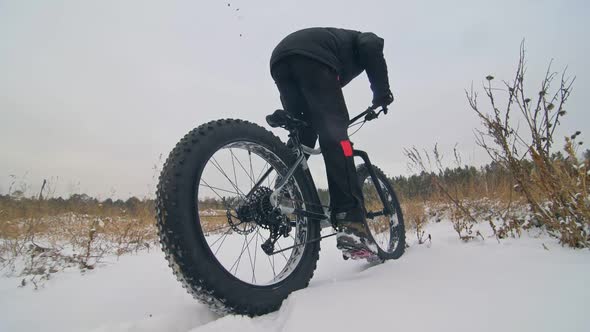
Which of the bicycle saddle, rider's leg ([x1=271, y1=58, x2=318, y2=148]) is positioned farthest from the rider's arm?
the bicycle saddle

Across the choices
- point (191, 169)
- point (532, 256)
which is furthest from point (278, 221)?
point (532, 256)

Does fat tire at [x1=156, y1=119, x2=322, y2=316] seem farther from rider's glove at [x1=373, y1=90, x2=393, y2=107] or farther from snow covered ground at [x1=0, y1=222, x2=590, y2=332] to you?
rider's glove at [x1=373, y1=90, x2=393, y2=107]

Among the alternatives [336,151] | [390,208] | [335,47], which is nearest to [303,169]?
[336,151]

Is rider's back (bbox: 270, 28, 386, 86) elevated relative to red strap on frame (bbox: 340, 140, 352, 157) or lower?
elevated

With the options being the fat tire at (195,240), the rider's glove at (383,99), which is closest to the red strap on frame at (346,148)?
the rider's glove at (383,99)

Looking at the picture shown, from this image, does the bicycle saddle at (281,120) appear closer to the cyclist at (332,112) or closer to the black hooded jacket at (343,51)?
the cyclist at (332,112)

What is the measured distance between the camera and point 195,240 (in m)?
1.17

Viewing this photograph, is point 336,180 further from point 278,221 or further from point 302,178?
point 278,221

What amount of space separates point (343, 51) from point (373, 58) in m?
0.22

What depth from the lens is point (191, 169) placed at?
1262 millimetres

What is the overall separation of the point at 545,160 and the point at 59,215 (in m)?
5.88

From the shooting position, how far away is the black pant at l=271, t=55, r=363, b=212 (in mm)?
1776

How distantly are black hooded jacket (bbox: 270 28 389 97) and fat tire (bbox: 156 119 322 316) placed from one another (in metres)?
0.78

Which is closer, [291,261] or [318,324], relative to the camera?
[318,324]
